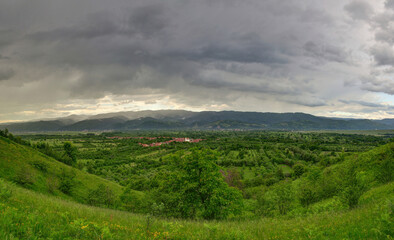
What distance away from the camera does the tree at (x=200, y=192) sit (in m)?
24.4

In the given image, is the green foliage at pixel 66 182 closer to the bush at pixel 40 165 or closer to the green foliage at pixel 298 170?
the bush at pixel 40 165

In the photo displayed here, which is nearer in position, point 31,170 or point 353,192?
point 353,192

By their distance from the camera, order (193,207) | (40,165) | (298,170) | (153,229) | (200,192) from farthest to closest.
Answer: (298,170) → (40,165) → (200,192) → (193,207) → (153,229)

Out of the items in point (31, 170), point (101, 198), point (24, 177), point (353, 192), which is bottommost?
point (101, 198)

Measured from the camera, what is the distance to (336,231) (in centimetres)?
998

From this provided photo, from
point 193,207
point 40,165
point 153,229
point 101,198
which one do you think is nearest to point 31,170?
point 40,165

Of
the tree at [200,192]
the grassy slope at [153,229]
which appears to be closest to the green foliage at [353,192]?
the grassy slope at [153,229]

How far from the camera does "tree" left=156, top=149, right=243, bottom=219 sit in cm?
2438

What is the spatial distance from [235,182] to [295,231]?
8493 centimetres

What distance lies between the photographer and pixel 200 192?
25.6 meters

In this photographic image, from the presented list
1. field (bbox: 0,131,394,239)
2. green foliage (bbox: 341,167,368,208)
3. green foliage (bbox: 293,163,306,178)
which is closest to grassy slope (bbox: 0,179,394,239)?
field (bbox: 0,131,394,239)

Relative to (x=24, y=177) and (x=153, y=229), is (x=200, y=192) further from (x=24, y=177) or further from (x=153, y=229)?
(x=24, y=177)

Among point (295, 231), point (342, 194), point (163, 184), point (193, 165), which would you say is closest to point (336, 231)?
point (295, 231)

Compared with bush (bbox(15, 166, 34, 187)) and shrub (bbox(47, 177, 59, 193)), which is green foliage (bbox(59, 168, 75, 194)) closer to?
shrub (bbox(47, 177, 59, 193))
